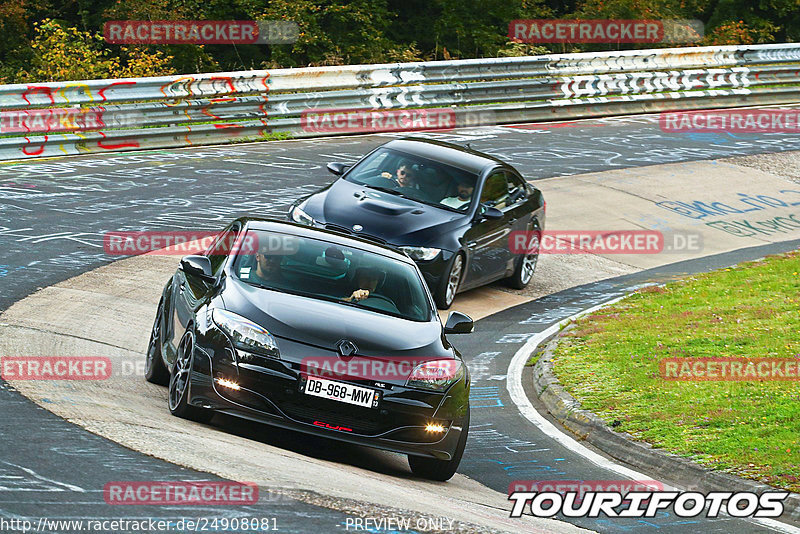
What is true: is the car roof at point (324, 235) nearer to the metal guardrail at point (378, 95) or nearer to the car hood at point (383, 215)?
the car hood at point (383, 215)

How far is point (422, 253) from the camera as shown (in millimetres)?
13484

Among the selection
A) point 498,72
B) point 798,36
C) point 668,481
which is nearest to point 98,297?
point 668,481

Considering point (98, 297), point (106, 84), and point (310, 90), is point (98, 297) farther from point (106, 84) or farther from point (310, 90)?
point (310, 90)

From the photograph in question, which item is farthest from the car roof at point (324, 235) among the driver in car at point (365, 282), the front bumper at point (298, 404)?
the front bumper at point (298, 404)

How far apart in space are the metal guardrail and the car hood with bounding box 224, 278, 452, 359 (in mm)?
11610

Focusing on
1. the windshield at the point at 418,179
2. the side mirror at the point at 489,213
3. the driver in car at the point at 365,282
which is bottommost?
the side mirror at the point at 489,213

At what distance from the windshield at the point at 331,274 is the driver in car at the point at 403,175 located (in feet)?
17.6

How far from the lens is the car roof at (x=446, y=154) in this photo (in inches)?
588

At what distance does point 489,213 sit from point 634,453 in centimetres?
571

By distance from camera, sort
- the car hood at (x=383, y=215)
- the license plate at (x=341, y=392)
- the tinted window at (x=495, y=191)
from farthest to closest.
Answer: the tinted window at (x=495, y=191), the car hood at (x=383, y=215), the license plate at (x=341, y=392)

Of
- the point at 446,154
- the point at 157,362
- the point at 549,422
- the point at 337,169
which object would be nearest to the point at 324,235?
the point at 157,362

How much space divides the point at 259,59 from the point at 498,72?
13.0 meters

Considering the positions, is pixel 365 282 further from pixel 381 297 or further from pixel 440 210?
pixel 440 210

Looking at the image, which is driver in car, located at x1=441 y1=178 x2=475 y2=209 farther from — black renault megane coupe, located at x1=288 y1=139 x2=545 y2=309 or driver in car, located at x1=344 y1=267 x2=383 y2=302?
driver in car, located at x1=344 y1=267 x2=383 y2=302
